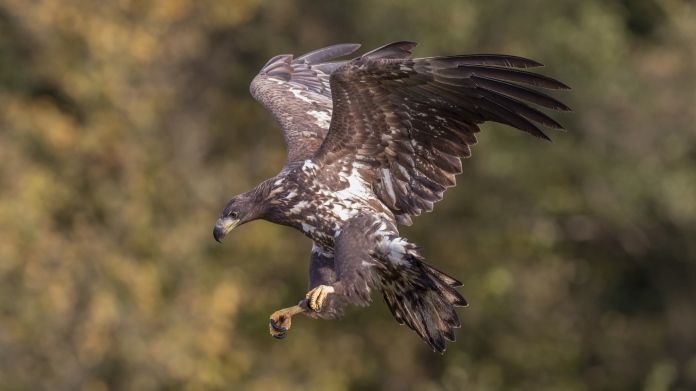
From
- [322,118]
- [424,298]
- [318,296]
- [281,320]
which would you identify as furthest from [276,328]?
[322,118]

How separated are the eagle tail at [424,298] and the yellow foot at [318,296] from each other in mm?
491

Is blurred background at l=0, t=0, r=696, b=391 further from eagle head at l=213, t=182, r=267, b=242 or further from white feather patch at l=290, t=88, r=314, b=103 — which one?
eagle head at l=213, t=182, r=267, b=242

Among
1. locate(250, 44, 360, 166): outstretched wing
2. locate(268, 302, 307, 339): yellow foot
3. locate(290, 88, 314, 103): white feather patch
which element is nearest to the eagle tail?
locate(268, 302, 307, 339): yellow foot

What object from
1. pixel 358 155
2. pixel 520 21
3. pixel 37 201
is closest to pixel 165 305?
pixel 37 201

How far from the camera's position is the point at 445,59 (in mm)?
9156

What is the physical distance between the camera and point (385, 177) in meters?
10.1

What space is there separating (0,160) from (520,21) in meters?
9.00

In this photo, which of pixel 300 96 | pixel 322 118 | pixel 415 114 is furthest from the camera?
pixel 300 96

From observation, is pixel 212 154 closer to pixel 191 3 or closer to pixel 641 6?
pixel 191 3

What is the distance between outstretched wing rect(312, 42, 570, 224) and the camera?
29.9ft

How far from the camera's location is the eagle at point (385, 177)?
9234 millimetres

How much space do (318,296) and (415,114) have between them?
1.34m

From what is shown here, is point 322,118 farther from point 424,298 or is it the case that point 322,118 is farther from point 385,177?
point 424,298

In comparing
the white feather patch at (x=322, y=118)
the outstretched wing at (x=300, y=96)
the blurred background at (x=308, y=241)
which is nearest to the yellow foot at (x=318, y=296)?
the outstretched wing at (x=300, y=96)
